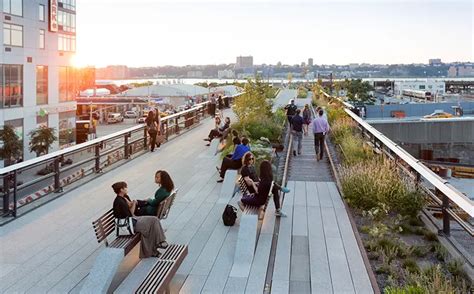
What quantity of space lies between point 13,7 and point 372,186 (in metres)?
33.4

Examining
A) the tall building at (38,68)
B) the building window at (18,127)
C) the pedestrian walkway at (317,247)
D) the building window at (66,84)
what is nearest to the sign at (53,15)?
the tall building at (38,68)

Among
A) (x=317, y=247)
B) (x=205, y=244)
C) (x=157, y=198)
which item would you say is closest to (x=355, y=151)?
(x=317, y=247)

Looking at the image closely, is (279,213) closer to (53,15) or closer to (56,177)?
(56,177)

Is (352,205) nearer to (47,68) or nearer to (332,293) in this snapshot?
(332,293)

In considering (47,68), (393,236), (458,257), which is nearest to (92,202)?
(393,236)

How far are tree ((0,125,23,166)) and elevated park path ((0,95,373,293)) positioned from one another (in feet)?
73.0

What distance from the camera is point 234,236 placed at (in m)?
8.15

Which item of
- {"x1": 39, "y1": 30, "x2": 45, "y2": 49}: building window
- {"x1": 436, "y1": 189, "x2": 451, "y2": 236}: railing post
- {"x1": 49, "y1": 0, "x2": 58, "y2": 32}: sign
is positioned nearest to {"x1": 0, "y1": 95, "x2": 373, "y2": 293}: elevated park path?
{"x1": 436, "y1": 189, "x2": 451, "y2": 236}: railing post

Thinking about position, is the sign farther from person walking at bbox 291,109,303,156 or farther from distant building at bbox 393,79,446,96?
distant building at bbox 393,79,446,96

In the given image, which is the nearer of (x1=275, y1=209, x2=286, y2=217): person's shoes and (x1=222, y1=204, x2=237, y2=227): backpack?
(x1=222, y1=204, x2=237, y2=227): backpack

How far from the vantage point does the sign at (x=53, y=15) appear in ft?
134

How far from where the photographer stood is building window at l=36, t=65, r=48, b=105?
3931cm

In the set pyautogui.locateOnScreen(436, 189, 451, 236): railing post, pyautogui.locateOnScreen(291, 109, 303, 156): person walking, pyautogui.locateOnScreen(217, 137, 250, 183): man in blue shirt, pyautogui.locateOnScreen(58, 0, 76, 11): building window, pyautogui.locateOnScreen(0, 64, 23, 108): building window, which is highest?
pyautogui.locateOnScreen(58, 0, 76, 11): building window

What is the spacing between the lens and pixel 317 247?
7.61 meters
